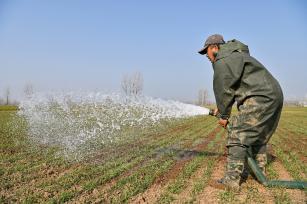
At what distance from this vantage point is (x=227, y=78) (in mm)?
5266

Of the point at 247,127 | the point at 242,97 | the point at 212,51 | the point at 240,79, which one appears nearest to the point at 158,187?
the point at 247,127

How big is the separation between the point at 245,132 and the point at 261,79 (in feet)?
2.86

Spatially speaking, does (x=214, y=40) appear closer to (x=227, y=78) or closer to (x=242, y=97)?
(x=227, y=78)

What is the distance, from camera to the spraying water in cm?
1145

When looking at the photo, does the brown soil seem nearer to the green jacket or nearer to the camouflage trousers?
the camouflage trousers

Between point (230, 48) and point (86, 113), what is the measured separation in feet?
28.3

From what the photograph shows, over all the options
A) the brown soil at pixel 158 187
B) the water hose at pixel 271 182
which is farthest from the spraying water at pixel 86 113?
the water hose at pixel 271 182

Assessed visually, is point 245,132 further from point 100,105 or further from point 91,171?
point 100,105

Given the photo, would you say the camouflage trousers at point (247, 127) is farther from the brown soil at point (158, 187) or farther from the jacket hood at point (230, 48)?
the brown soil at point (158, 187)

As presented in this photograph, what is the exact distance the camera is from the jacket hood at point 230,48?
17.6 feet

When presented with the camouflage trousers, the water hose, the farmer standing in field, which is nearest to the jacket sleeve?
the farmer standing in field

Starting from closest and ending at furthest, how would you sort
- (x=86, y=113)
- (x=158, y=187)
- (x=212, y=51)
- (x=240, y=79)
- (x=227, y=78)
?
1. (x=227, y=78)
2. (x=240, y=79)
3. (x=158, y=187)
4. (x=212, y=51)
5. (x=86, y=113)

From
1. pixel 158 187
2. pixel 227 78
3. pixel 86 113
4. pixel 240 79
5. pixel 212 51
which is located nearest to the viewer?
pixel 227 78

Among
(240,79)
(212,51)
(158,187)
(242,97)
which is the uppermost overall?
(212,51)
